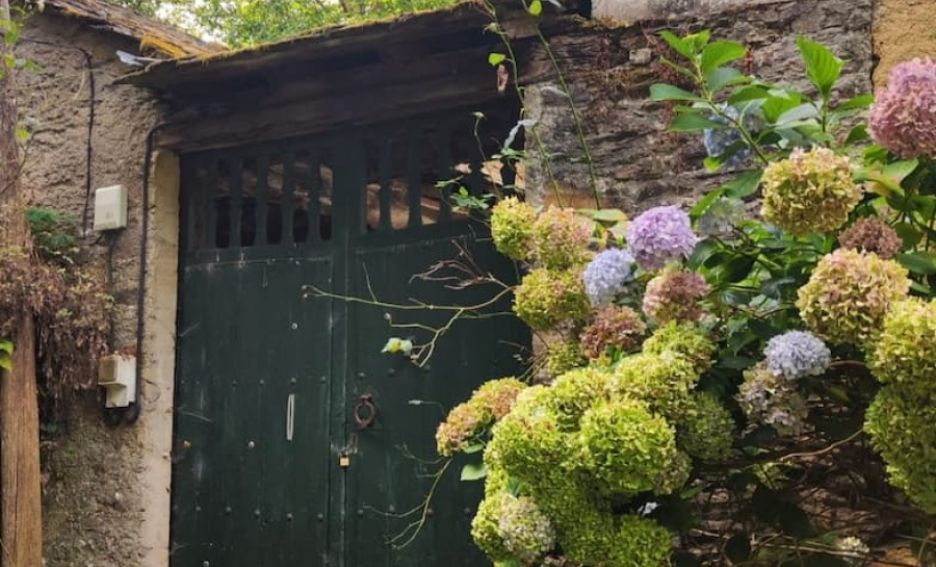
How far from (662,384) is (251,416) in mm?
3068

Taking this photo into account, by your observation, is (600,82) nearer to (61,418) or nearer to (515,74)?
(515,74)

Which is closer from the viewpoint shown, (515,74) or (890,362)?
(890,362)

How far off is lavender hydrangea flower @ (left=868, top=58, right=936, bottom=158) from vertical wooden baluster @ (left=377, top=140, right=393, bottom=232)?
2782 mm

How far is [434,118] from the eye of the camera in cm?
428

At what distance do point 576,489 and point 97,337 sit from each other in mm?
3455

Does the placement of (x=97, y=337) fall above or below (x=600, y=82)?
below

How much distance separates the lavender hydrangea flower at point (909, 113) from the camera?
1716mm

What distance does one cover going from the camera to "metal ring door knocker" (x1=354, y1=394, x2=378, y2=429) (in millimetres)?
4223

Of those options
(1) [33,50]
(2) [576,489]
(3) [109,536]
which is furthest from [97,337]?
(2) [576,489]

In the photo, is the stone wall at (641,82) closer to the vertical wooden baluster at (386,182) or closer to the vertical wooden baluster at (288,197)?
the vertical wooden baluster at (386,182)

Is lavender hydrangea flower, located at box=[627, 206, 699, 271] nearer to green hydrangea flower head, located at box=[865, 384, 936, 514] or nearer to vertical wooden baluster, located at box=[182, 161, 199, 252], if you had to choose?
green hydrangea flower head, located at box=[865, 384, 936, 514]

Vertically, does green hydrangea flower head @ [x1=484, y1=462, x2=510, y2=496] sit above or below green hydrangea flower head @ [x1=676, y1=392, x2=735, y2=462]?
below

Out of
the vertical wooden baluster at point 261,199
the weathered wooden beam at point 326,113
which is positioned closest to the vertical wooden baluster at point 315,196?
the weathered wooden beam at point 326,113

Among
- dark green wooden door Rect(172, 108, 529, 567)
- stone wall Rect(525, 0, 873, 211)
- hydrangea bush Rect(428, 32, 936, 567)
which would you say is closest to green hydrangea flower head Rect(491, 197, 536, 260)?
hydrangea bush Rect(428, 32, 936, 567)
